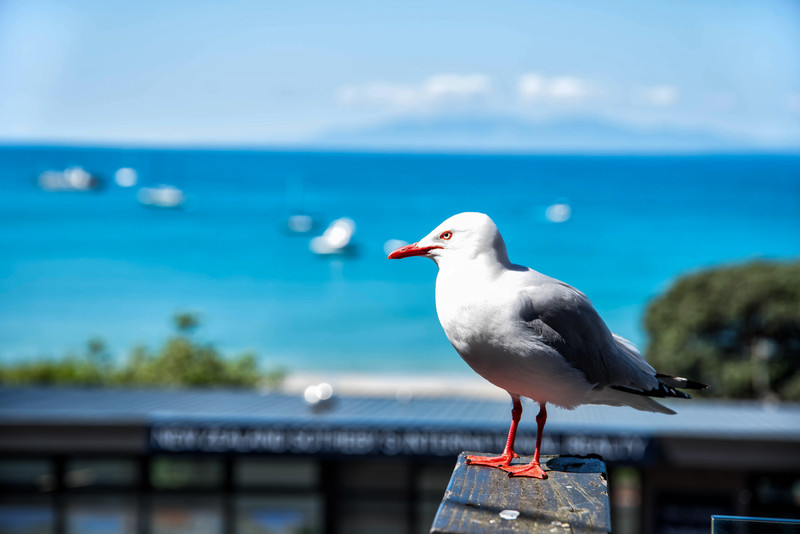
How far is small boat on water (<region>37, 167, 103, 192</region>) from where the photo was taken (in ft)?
194

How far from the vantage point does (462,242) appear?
2.67 meters

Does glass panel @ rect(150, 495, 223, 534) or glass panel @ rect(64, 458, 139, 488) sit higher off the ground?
glass panel @ rect(64, 458, 139, 488)

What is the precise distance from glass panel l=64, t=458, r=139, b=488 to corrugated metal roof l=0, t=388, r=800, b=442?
2.17 ft

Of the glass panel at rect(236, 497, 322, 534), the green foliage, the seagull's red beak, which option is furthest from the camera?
the green foliage

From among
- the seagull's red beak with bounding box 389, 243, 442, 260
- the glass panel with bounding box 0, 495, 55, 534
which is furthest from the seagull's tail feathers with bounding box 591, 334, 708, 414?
the glass panel with bounding box 0, 495, 55, 534

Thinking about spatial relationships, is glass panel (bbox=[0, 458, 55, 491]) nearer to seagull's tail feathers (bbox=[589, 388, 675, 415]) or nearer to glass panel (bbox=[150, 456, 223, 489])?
glass panel (bbox=[150, 456, 223, 489])

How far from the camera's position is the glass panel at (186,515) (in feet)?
36.0

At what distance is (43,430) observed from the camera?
10.6 m

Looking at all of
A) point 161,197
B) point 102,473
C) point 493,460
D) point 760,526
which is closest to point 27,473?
point 102,473

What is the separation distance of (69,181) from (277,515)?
54377 millimetres

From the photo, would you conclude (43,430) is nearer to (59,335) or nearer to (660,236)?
(59,335)

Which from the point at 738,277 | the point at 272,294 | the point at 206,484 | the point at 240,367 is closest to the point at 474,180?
the point at 272,294

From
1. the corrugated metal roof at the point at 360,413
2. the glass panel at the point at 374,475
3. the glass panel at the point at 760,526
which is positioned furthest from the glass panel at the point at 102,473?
the glass panel at the point at 760,526

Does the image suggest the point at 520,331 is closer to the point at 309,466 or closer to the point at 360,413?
the point at 309,466
